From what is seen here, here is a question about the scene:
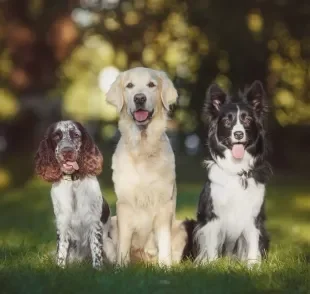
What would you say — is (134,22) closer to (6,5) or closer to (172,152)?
(6,5)

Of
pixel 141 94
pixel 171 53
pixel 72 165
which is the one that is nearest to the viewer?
pixel 72 165

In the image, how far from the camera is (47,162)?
22.5 ft

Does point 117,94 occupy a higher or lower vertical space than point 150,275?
higher

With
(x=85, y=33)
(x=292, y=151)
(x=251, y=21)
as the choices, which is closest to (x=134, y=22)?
(x=85, y=33)

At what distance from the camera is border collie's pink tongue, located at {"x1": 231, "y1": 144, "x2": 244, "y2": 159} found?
7.07m

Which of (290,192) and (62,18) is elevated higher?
(62,18)

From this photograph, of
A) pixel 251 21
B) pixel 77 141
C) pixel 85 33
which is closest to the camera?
pixel 77 141

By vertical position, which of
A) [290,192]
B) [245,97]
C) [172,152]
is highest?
[245,97]

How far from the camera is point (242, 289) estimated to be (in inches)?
237

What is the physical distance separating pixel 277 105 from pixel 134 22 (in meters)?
4.70

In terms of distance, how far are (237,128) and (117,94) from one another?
1220 mm

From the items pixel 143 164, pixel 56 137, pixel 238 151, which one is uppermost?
pixel 56 137

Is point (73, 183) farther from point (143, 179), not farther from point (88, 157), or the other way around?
point (143, 179)

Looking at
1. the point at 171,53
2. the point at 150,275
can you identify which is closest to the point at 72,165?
the point at 150,275
